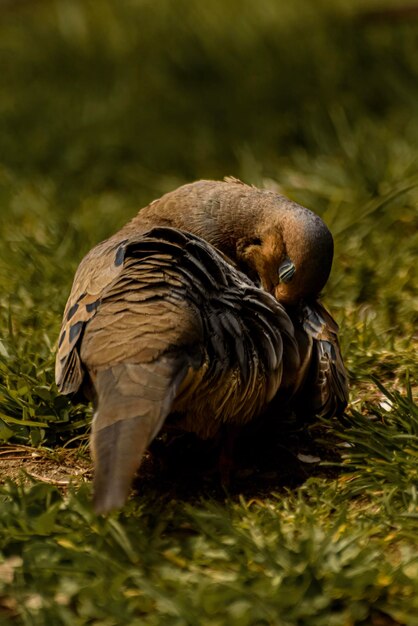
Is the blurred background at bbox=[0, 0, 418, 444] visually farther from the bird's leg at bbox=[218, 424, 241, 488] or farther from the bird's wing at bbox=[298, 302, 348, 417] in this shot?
the bird's leg at bbox=[218, 424, 241, 488]

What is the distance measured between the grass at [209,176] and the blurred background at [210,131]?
0.02 metres

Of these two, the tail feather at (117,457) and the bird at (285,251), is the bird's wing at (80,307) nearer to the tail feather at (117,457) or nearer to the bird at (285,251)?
the tail feather at (117,457)

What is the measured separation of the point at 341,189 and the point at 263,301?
234 cm

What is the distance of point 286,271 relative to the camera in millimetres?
3865

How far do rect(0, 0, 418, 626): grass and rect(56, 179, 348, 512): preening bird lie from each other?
0.83ft

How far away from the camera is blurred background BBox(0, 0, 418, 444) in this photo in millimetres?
5020

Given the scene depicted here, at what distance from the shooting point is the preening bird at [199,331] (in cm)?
299

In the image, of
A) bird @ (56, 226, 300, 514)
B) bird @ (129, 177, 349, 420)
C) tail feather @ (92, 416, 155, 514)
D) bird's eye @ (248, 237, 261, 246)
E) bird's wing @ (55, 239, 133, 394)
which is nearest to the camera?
tail feather @ (92, 416, 155, 514)

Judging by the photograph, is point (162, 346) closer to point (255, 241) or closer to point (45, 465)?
point (45, 465)

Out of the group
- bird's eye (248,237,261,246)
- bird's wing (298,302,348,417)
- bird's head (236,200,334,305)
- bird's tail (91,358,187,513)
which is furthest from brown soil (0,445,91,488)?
bird's eye (248,237,261,246)

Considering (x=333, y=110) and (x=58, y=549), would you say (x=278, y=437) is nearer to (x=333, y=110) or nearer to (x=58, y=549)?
(x=58, y=549)

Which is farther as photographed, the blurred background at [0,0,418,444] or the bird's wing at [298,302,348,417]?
the blurred background at [0,0,418,444]

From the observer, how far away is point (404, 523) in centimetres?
307

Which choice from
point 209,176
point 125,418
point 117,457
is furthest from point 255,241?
point 209,176
